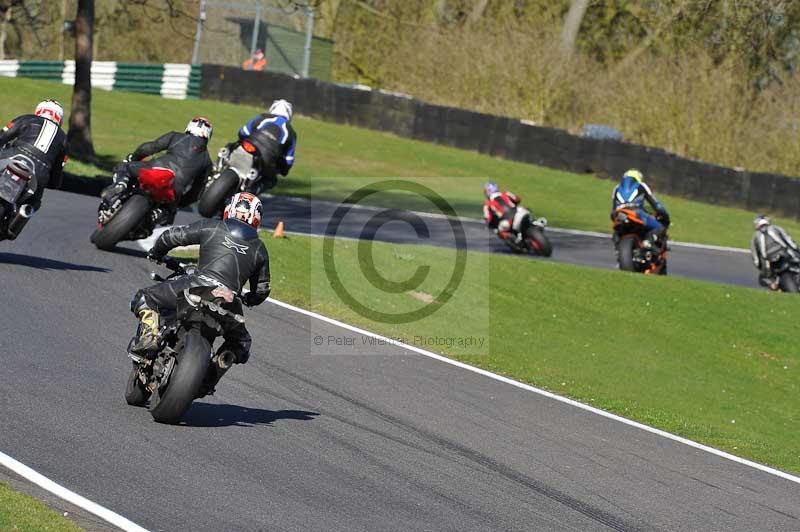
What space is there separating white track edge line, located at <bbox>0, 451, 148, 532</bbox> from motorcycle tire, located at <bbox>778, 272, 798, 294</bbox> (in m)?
15.6

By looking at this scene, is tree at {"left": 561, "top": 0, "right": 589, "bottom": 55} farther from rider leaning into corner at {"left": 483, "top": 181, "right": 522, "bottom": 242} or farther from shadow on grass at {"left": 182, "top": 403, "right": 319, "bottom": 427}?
shadow on grass at {"left": 182, "top": 403, "right": 319, "bottom": 427}

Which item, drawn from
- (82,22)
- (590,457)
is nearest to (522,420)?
(590,457)

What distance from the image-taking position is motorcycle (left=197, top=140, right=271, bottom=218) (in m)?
15.0

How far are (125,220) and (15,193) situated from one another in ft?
6.01

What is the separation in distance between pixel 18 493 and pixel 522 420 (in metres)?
4.68

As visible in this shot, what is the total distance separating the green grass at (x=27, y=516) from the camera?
559 centimetres

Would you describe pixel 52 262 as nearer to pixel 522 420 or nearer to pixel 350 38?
pixel 522 420

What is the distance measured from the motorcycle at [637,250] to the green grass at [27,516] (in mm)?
13856

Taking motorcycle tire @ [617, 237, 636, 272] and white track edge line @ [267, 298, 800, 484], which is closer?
white track edge line @ [267, 298, 800, 484]

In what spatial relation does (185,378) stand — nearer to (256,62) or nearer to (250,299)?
(250,299)

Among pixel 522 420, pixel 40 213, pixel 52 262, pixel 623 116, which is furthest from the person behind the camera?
pixel 623 116

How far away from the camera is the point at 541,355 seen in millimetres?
12852

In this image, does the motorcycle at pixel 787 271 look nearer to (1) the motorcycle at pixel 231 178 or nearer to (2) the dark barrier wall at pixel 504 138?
(1) the motorcycle at pixel 231 178

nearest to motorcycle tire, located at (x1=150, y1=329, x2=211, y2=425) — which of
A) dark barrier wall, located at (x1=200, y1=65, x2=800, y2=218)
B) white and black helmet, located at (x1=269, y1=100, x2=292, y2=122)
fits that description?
white and black helmet, located at (x1=269, y1=100, x2=292, y2=122)
